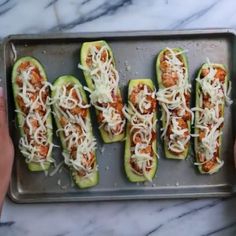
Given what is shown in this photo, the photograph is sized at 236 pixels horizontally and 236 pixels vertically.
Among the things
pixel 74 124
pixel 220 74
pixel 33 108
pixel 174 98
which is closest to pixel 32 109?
pixel 33 108

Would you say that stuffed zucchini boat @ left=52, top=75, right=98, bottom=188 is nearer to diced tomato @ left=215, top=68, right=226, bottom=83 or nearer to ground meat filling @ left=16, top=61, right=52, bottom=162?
ground meat filling @ left=16, top=61, right=52, bottom=162

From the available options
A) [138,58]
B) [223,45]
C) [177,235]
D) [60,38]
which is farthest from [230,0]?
[177,235]

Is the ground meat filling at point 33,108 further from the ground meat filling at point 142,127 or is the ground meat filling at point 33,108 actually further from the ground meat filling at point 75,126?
the ground meat filling at point 142,127

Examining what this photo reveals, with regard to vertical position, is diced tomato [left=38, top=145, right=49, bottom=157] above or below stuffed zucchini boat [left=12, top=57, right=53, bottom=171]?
below

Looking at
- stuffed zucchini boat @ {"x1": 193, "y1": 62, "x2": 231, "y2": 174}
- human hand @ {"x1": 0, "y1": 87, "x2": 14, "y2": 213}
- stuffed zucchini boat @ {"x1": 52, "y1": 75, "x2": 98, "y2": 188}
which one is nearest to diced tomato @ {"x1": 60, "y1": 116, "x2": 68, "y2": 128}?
stuffed zucchini boat @ {"x1": 52, "y1": 75, "x2": 98, "y2": 188}

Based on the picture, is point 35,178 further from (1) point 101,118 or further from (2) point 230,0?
(2) point 230,0
